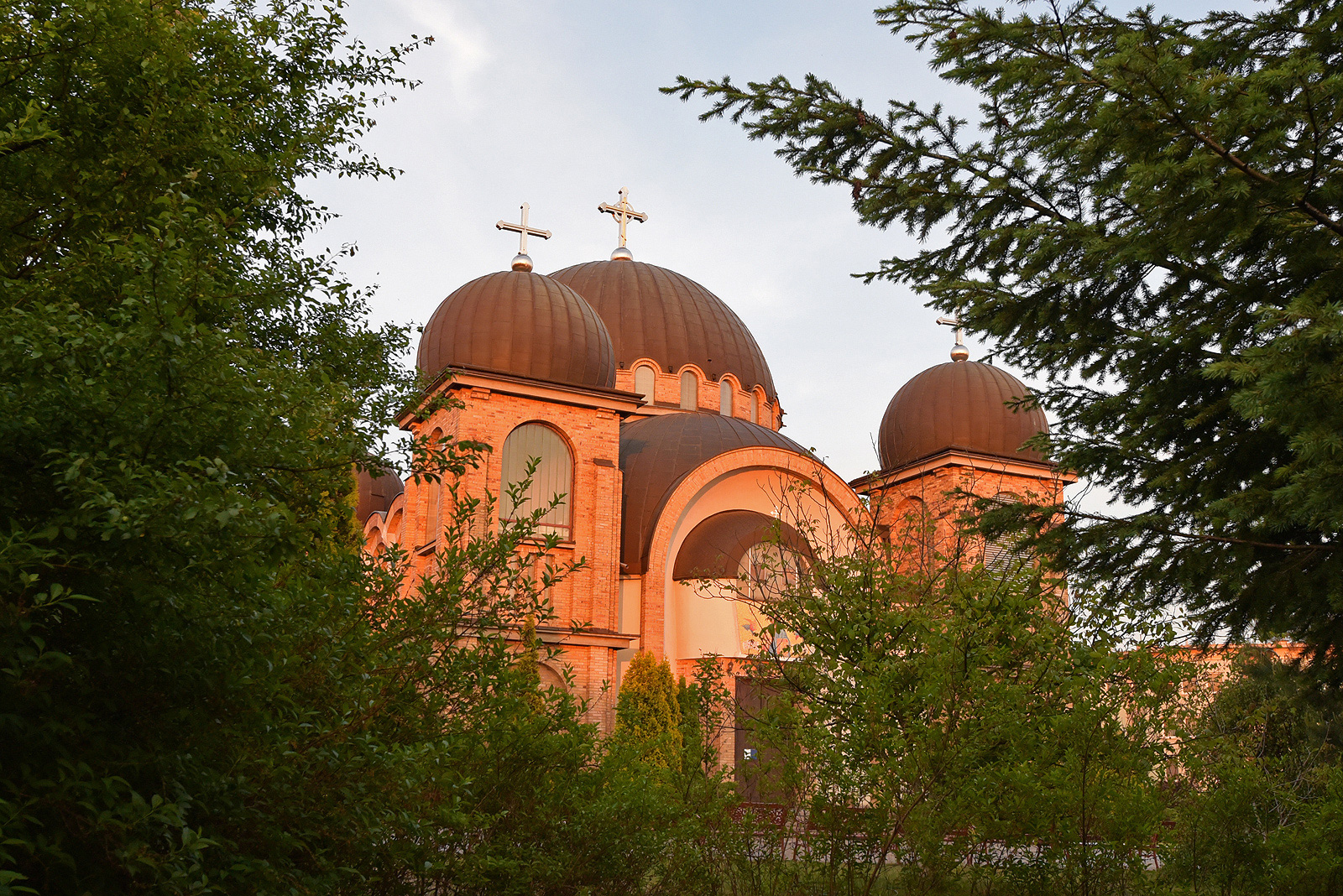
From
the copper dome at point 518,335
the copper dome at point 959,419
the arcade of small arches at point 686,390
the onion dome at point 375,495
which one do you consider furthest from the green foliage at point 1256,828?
the onion dome at point 375,495

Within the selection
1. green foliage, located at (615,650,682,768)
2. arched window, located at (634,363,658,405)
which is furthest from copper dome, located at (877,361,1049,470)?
green foliage, located at (615,650,682,768)

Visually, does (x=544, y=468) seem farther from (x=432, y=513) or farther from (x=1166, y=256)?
(x=1166, y=256)

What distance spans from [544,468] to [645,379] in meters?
7.81

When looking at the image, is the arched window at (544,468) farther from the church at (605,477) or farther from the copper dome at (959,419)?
the copper dome at (959,419)

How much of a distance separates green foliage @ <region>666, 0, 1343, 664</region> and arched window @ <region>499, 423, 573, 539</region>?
15.5 meters

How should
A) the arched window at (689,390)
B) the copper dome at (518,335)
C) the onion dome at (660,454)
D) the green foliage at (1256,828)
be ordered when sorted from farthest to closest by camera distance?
1. the arched window at (689,390)
2. the onion dome at (660,454)
3. the copper dome at (518,335)
4. the green foliage at (1256,828)

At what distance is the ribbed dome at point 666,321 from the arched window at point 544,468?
23.1 ft

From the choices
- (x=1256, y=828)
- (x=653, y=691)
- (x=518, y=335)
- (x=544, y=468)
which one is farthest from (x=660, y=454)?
(x=1256, y=828)

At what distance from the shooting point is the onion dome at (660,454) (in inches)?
928

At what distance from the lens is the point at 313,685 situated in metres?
4.28

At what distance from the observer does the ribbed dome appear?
2997cm

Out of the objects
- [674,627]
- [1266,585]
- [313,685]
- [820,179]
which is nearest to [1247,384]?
[1266,585]

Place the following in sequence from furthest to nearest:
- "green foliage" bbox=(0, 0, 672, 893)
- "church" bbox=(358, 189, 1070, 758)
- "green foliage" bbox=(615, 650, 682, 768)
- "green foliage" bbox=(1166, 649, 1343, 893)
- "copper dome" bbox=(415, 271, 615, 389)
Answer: "copper dome" bbox=(415, 271, 615, 389), "church" bbox=(358, 189, 1070, 758), "green foliage" bbox=(615, 650, 682, 768), "green foliage" bbox=(1166, 649, 1343, 893), "green foliage" bbox=(0, 0, 672, 893)

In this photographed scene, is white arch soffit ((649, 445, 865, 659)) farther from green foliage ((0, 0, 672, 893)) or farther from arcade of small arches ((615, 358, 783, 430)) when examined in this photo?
green foliage ((0, 0, 672, 893))
